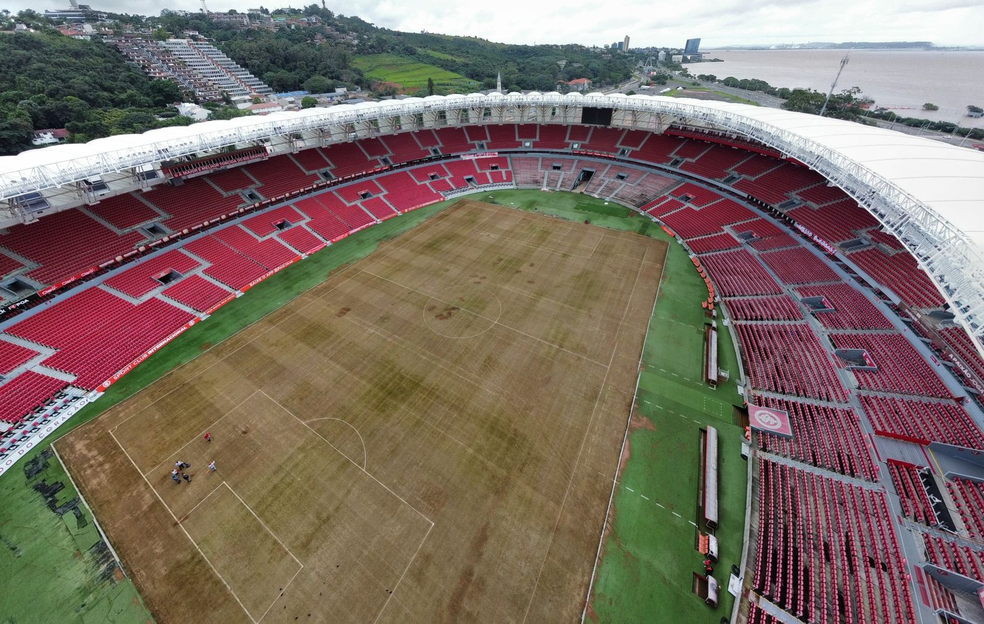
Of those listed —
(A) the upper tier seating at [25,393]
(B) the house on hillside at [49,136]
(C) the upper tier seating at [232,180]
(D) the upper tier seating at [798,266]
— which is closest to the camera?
(A) the upper tier seating at [25,393]

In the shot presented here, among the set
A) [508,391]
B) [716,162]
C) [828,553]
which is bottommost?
[508,391]

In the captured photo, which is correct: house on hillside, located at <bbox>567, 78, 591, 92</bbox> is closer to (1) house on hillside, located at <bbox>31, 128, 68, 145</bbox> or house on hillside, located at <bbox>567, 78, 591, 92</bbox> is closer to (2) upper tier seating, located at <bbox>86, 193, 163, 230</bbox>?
(2) upper tier seating, located at <bbox>86, 193, 163, 230</bbox>

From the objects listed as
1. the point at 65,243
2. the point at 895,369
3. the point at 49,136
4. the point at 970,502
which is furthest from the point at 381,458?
the point at 49,136

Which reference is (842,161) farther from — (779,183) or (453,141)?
(453,141)

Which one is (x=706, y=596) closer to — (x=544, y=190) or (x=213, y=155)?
(x=544, y=190)

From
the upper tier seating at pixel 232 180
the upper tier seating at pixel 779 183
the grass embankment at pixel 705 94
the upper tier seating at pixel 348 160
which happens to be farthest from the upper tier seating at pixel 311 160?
the grass embankment at pixel 705 94

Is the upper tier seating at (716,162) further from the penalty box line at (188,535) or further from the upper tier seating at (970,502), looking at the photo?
the penalty box line at (188,535)
